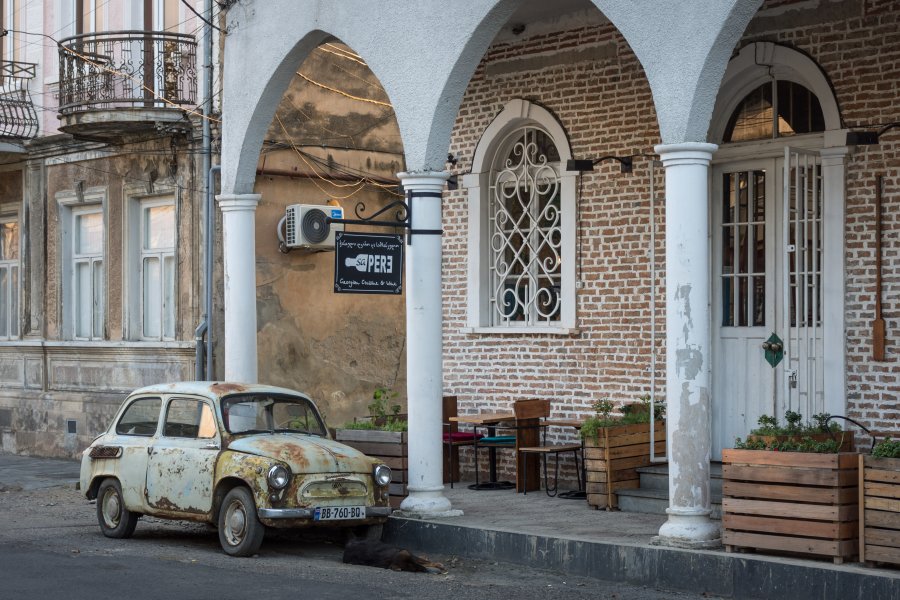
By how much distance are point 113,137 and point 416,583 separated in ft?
36.4

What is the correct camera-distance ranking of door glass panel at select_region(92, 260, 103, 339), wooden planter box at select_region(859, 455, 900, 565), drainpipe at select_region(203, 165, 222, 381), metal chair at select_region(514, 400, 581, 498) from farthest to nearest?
1. door glass panel at select_region(92, 260, 103, 339)
2. drainpipe at select_region(203, 165, 222, 381)
3. metal chair at select_region(514, 400, 581, 498)
4. wooden planter box at select_region(859, 455, 900, 565)

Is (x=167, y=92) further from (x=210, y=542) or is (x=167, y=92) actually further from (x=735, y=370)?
(x=735, y=370)

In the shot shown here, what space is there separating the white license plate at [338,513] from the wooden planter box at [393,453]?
1054mm

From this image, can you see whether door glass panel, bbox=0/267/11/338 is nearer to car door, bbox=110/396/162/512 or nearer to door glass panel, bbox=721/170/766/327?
car door, bbox=110/396/162/512

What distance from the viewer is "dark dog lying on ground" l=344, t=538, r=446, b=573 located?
10.4m

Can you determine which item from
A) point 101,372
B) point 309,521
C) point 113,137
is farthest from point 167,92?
point 309,521

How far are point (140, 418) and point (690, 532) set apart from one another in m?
5.21

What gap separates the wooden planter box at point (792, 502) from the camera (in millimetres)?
9070

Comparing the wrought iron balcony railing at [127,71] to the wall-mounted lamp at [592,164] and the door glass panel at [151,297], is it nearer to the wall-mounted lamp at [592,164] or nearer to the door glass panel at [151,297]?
the door glass panel at [151,297]

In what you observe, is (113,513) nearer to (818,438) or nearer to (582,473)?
(582,473)

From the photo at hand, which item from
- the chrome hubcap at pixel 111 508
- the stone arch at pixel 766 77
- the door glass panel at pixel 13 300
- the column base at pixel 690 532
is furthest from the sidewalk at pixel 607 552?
the door glass panel at pixel 13 300

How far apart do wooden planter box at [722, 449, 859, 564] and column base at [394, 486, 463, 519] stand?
9.53 feet

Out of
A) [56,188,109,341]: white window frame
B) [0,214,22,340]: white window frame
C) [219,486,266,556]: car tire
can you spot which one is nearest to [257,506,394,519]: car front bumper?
[219,486,266,556]: car tire

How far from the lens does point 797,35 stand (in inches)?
473
